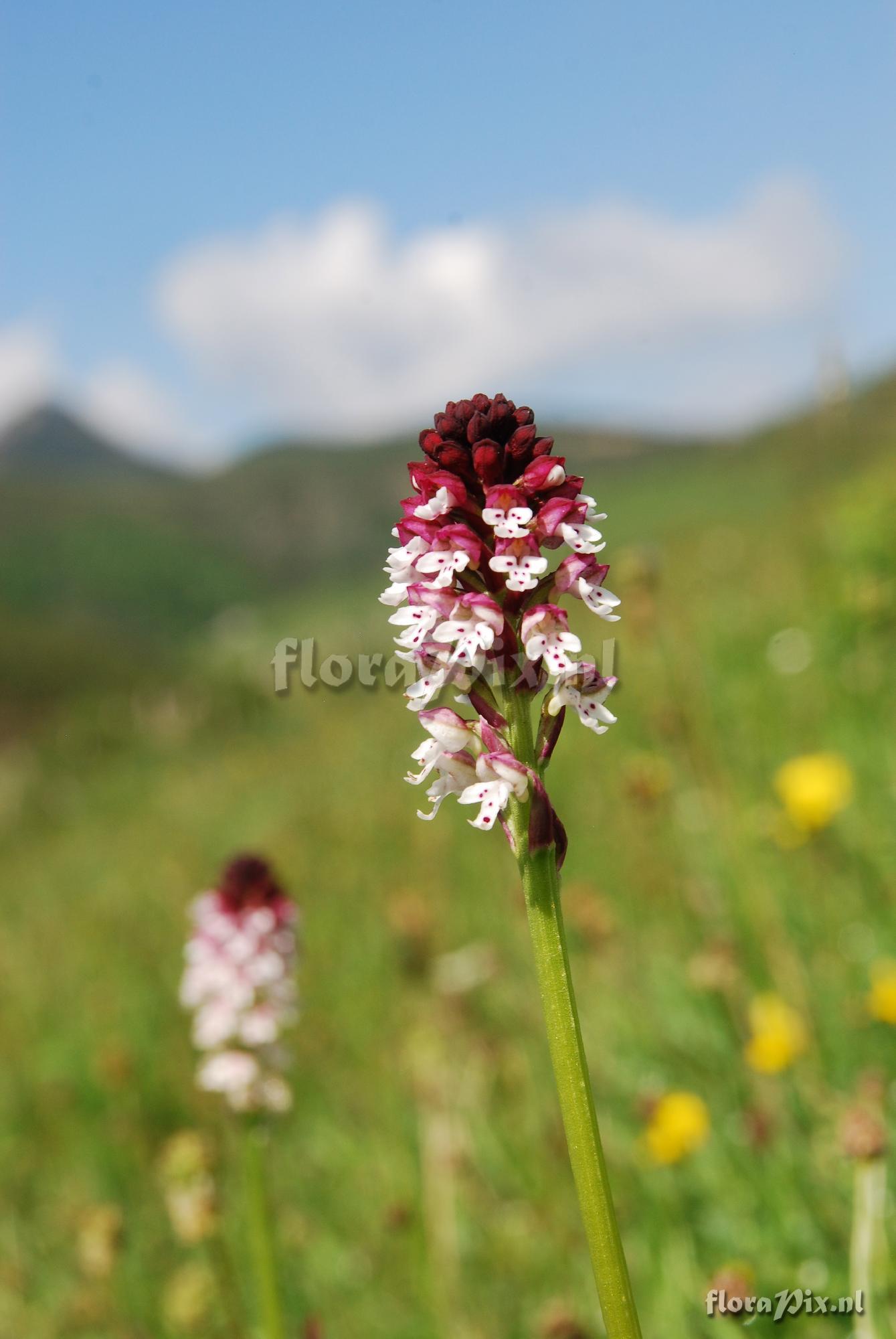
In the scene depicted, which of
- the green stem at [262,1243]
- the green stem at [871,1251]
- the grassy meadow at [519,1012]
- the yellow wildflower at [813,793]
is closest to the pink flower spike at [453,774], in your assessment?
the green stem at [871,1251]

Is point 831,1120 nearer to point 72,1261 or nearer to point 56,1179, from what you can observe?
point 72,1261

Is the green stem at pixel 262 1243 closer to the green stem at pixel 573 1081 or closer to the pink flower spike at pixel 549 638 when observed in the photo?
the green stem at pixel 573 1081

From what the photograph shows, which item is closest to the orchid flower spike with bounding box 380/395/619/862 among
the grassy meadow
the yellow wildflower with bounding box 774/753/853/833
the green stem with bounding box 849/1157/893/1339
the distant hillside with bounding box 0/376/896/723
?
the green stem with bounding box 849/1157/893/1339

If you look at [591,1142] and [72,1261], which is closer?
[591,1142]

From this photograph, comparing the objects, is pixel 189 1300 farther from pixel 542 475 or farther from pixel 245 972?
pixel 542 475

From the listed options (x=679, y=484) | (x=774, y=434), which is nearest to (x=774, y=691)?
(x=679, y=484)

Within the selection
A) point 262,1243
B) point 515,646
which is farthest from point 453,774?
point 262,1243
